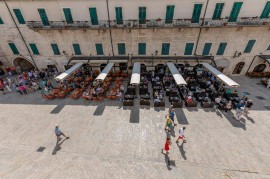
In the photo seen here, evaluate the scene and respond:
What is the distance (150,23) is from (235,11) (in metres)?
8.62

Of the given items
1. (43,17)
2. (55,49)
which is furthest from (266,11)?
(55,49)

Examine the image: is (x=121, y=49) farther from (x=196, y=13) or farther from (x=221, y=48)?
(x=221, y=48)

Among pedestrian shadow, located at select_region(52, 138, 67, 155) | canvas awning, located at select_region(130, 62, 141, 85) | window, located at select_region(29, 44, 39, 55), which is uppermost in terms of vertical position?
window, located at select_region(29, 44, 39, 55)

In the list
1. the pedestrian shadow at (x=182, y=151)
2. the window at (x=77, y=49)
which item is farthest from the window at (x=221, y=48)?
the window at (x=77, y=49)

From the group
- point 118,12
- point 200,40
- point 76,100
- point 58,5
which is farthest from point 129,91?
point 58,5

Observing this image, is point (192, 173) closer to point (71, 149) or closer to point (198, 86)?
point (71, 149)

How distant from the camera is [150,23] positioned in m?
14.4

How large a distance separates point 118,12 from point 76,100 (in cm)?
1028

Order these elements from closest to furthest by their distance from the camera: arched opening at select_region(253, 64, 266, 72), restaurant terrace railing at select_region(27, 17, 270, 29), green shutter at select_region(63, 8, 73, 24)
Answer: restaurant terrace railing at select_region(27, 17, 270, 29)
green shutter at select_region(63, 8, 73, 24)
arched opening at select_region(253, 64, 266, 72)

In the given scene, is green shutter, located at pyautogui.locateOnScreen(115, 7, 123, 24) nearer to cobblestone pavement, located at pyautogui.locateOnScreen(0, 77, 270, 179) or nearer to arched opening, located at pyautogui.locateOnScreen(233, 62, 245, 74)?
cobblestone pavement, located at pyautogui.locateOnScreen(0, 77, 270, 179)

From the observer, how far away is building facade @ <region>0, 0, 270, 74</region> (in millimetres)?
13906

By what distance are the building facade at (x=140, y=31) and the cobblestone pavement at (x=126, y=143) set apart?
6894 mm

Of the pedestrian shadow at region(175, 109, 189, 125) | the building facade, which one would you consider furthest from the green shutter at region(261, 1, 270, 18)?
the pedestrian shadow at region(175, 109, 189, 125)

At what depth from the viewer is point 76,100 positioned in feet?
46.0
